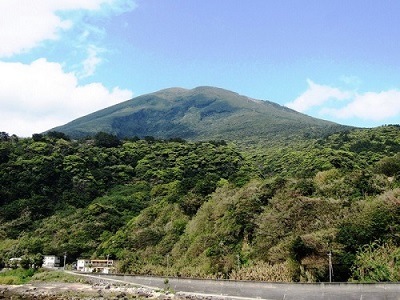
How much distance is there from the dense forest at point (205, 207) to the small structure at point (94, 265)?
51.2 inches

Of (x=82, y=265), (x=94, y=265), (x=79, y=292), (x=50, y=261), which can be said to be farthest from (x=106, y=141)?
(x=79, y=292)

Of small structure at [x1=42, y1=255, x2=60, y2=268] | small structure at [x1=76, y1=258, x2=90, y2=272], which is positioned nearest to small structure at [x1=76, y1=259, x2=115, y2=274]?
small structure at [x1=76, y1=258, x2=90, y2=272]

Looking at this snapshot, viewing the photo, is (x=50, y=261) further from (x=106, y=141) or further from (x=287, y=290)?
(x=106, y=141)

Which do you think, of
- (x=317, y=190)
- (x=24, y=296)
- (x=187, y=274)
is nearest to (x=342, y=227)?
(x=317, y=190)

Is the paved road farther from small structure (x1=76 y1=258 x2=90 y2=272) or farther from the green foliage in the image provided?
small structure (x1=76 y1=258 x2=90 y2=272)

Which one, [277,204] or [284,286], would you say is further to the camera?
[277,204]

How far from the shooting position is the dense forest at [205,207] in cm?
2428

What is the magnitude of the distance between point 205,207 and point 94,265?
43.5 ft

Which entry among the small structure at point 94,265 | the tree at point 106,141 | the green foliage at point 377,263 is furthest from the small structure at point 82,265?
the tree at point 106,141

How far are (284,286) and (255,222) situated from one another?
11.4 m

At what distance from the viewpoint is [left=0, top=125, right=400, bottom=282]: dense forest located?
24.3 m

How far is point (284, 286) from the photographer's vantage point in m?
21.3

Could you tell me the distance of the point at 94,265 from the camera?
1762 inches

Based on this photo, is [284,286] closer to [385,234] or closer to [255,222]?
[385,234]
